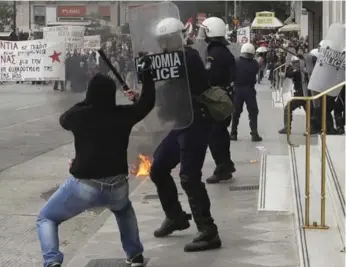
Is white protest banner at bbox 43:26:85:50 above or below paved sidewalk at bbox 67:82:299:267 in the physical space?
above

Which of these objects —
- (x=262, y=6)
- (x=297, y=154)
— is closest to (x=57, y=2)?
(x=262, y=6)

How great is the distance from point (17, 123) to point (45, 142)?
390 cm

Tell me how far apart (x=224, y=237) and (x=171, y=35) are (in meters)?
1.92

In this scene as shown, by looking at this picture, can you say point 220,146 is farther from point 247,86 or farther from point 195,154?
point 247,86

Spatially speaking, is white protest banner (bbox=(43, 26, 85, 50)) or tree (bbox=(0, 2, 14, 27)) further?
tree (bbox=(0, 2, 14, 27))

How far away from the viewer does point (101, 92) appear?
16.9 ft

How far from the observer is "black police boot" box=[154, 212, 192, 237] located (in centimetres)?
654

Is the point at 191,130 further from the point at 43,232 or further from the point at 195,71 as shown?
the point at 43,232

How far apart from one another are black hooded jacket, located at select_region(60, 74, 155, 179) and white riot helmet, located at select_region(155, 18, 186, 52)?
0.85 meters

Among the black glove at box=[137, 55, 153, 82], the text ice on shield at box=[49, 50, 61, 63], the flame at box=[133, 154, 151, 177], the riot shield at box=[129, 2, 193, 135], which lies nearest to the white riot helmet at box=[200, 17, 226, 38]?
the riot shield at box=[129, 2, 193, 135]

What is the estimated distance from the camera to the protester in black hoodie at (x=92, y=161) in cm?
516

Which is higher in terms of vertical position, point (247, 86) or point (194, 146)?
point (247, 86)

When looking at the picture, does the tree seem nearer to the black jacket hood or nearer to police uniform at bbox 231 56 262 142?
police uniform at bbox 231 56 262 142

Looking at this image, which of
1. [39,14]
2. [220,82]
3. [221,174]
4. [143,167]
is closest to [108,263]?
[220,82]
